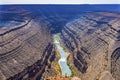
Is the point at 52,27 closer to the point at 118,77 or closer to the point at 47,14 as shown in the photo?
the point at 47,14

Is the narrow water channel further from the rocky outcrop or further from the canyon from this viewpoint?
the rocky outcrop

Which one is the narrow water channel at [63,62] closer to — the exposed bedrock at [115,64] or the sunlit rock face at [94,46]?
the sunlit rock face at [94,46]

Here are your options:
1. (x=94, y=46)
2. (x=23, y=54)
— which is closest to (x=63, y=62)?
(x=94, y=46)

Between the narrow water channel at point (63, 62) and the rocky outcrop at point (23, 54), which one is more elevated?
the rocky outcrop at point (23, 54)

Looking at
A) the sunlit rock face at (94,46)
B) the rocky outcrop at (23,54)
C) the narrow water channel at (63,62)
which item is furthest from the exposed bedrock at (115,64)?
the rocky outcrop at (23,54)

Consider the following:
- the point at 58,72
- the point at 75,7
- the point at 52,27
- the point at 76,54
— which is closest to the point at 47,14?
the point at 52,27

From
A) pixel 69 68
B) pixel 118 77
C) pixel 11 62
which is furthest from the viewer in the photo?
pixel 69 68

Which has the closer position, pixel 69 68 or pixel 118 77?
pixel 118 77

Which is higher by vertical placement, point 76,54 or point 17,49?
point 17,49
